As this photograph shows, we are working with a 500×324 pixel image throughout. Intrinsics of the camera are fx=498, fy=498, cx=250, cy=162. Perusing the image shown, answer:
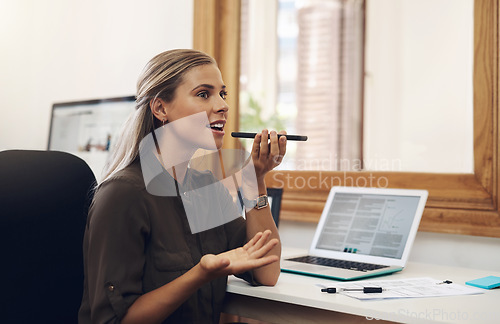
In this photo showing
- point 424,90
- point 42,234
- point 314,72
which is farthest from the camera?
point 314,72

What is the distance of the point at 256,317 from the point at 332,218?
0.51 m

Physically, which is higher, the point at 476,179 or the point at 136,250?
the point at 476,179

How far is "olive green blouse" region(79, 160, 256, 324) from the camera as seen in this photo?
3.17ft

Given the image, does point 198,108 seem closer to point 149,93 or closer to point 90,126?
point 149,93

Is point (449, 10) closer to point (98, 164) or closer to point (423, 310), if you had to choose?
point (423, 310)

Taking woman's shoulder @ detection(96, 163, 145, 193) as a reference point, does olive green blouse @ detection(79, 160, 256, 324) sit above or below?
below

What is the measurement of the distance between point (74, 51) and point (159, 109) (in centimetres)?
143

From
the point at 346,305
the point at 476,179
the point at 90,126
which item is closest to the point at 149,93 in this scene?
the point at 346,305

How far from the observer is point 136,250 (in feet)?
3.31

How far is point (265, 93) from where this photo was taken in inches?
139

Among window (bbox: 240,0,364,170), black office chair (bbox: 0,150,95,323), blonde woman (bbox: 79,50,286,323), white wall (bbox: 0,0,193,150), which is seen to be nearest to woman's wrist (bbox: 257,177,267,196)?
blonde woman (bbox: 79,50,286,323)

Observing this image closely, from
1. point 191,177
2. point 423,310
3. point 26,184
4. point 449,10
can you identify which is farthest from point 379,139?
point 26,184

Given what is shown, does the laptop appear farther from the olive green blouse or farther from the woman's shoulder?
the woman's shoulder

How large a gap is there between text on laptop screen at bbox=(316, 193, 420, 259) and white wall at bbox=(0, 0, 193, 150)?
3.18ft
